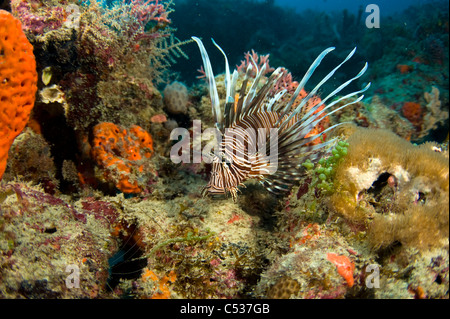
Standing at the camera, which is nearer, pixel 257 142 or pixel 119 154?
pixel 257 142

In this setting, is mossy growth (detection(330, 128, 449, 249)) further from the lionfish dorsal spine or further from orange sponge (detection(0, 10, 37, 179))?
orange sponge (detection(0, 10, 37, 179))

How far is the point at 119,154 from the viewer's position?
403 centimetres

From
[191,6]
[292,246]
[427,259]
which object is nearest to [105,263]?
[292,246]

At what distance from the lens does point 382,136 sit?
2533 millimetres

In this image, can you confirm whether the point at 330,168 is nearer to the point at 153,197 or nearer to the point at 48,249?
the point at 153,197

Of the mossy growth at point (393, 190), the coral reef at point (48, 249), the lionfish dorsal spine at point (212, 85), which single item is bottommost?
the coral reef at point (48, 249)

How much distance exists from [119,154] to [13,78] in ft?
5.54

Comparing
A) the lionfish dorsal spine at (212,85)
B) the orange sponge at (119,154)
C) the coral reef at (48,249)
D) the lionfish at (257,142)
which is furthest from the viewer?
the orange sponge at (119,154)

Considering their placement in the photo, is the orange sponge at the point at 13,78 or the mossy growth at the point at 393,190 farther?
the orange sponge at the point at 13,78

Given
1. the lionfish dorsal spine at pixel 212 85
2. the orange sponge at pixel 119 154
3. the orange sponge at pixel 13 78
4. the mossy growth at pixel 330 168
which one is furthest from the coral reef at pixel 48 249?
the mossy growth at pixel 330 168

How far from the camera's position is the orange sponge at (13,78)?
2.53 meters

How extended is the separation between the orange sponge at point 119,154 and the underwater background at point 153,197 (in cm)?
2

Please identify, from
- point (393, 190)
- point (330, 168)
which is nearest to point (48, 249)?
point (330, 168)

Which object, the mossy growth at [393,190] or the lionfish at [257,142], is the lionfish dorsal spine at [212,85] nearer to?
the lionfish at [257,142]
